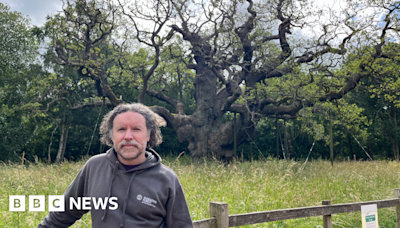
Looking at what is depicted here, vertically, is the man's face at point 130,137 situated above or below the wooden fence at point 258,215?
above

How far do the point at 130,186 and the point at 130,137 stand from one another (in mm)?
318

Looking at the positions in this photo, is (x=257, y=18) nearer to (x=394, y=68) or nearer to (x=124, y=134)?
(x=394, y=68)

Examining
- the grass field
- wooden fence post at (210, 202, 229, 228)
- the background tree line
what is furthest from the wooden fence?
the background tree line

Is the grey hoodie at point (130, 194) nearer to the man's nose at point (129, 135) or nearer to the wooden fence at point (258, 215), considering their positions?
the man's nose at point (129, 135)

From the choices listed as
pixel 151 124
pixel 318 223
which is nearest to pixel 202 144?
pixel 318 223

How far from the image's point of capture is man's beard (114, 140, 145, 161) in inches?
77.4

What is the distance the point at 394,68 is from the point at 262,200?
10089mm

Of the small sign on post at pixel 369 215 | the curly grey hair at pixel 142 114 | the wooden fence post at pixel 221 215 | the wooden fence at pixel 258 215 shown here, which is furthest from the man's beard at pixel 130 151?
the small sign on post at pixel 369 215

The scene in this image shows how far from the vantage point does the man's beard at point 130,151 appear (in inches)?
77.4

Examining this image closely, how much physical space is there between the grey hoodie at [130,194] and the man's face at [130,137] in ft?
0.21

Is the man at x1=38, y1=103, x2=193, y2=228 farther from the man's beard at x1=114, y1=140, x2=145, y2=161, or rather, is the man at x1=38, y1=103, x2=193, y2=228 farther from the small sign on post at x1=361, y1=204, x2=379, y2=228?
the small sign on post at x1=361, y1=204, x2=379, y2=228

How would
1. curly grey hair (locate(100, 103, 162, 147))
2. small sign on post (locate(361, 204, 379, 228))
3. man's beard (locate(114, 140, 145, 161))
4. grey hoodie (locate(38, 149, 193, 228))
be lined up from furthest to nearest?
small sign on post (locate(361, 204, 379, 228)), curly grey hair (locate(100, 103, 162, 147)), man's beard (locate(114, 140, 145, 161)), grey hoodie (locate(38, 149, 193, 228))

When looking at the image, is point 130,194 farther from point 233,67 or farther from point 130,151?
point 233,67

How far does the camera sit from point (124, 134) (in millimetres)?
2035
